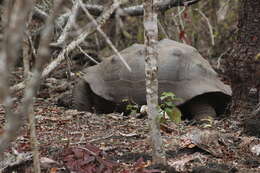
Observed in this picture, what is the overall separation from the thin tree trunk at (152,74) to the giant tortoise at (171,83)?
101 inches

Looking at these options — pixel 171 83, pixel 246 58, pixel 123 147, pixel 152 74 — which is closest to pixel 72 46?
pixel 152 74

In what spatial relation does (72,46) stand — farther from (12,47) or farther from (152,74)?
(12,47)

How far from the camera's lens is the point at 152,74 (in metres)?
2.82

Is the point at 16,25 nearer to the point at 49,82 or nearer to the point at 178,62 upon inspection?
the point at 178,62

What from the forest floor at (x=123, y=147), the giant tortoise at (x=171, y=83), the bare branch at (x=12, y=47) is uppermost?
the bare branch at (x=12, y=47)

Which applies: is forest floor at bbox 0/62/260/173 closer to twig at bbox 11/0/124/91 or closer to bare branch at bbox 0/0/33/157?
twig at bbox 11/0/124/91

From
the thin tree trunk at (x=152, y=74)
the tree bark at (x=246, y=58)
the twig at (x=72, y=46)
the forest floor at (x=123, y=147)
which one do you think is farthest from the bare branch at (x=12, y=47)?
the tree bark at (x=246, y=58)

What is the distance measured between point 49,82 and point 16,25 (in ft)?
17.9

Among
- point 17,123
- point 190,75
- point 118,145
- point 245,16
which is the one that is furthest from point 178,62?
point 17,123

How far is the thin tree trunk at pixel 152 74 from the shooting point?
2.74 m

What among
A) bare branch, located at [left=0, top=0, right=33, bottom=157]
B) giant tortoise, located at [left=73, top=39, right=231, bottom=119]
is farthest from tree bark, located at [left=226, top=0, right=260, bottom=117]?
bare branch, located at [left=0, top=0, right=33, bottom=157]

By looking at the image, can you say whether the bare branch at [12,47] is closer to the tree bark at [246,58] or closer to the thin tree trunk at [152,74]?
the thin tree trunk at [152,74]

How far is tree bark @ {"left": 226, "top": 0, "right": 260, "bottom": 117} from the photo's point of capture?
4.48 meters

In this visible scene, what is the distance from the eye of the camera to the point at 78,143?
3.28 metres
